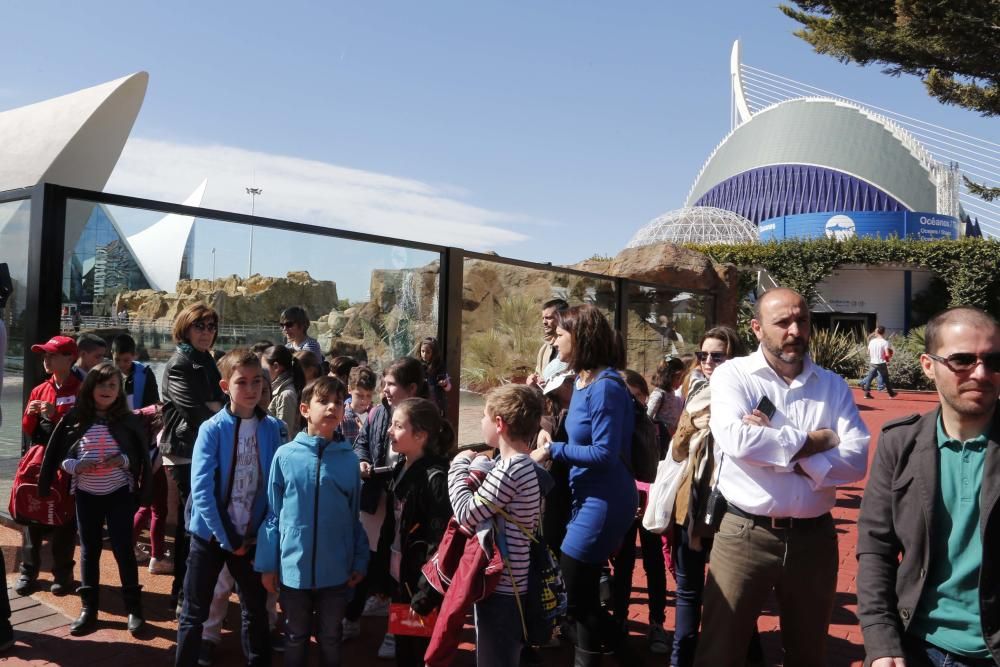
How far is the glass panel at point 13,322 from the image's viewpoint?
15.1 feet

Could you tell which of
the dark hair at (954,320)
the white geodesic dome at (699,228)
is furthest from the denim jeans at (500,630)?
the white geodesic dome at (699,228)

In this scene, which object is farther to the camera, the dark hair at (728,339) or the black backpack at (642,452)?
the dark hair at (728,339)

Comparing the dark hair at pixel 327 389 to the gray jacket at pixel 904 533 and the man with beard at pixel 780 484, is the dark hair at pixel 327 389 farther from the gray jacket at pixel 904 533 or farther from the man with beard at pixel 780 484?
the gray jacket at pixel 904 533

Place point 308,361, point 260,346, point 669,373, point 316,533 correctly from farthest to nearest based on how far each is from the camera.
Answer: point 669,373, point 260,346, point 308,361, point 316,533

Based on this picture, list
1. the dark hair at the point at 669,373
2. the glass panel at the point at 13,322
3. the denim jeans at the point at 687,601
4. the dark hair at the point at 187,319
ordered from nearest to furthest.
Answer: the denim jeans at the point at 687,601
the dark hair at the point at 187,319
the glass panel at the point at 13,322
the dark hair at the point at 669,373

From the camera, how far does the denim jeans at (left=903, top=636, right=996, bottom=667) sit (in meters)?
1.89

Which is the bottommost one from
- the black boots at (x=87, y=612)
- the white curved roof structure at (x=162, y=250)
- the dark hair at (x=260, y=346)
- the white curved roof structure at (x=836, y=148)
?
the black boots at (x=87, y=612)

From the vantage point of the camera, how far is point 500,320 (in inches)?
333

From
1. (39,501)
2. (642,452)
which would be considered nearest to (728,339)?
(642,452)

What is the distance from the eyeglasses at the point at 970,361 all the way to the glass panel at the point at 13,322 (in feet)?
15.8

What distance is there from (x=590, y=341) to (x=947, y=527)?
1.58 m

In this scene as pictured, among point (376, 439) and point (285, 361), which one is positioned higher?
point (285, 361)

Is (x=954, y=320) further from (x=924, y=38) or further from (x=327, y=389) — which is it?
(x=924, y=38)

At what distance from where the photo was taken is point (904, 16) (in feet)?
29.2
